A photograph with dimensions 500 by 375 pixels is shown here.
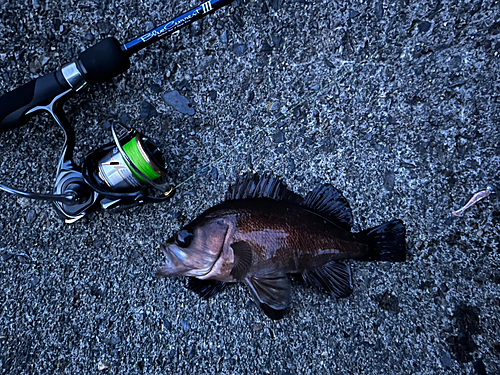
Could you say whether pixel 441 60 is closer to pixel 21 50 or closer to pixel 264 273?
pixel 264 273

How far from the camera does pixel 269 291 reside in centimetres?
157

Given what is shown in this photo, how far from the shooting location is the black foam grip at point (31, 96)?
1581mm

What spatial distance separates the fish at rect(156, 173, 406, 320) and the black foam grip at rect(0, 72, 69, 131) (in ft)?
3.01

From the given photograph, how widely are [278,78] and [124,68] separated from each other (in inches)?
31.3

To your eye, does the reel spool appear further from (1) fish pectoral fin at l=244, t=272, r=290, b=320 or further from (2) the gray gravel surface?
(1) fish pectoral fin at l=244, t=272, r=290, b=320

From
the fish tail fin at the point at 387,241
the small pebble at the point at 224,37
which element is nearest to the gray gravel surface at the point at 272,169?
the small pebble at the point at 224,37

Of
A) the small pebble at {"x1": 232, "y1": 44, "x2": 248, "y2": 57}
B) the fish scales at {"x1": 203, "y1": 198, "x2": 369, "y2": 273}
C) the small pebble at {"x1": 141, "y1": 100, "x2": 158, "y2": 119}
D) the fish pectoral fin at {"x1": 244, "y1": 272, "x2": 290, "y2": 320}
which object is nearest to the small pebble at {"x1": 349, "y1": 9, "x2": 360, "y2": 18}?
the small pebble at {"x1": 232, "y1": 44, "x2": 248, "y2": 57}

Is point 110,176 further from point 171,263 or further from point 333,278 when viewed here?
point 333,278

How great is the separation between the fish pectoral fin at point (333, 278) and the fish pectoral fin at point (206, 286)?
0.43 metres

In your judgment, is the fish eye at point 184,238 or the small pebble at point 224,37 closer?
the fish eye at point 184,238

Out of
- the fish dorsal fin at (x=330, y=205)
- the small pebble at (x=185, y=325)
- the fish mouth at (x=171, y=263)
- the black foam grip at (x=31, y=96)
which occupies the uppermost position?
the black foam grip at (x=31, y=96)

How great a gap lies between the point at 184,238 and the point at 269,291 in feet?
1.57

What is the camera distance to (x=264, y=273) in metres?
1.56

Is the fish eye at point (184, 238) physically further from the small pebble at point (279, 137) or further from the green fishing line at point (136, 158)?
the small pebble at point (279, 137)
